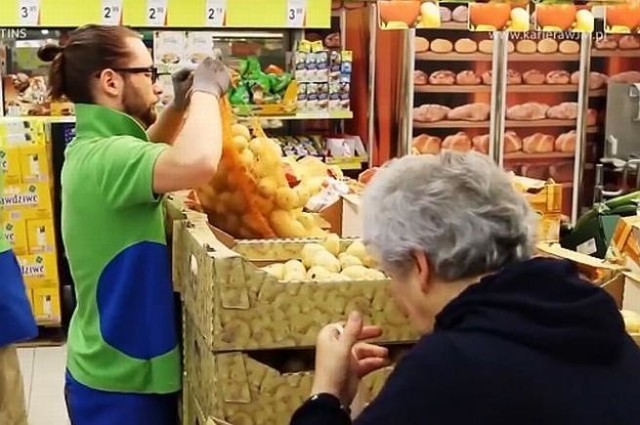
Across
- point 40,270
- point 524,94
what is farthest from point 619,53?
point 40,270

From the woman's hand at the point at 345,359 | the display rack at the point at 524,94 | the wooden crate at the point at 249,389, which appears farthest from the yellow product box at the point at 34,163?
the woman's hand at the point at 345,359

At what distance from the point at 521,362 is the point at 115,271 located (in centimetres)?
118

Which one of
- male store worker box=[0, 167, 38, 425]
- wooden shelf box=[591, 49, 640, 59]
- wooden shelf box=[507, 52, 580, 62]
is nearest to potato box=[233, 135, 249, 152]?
male store worker box=[0, 167, 38, 425]

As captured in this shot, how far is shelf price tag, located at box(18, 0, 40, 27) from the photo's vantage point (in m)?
5.87

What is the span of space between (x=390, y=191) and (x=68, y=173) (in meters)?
1.05

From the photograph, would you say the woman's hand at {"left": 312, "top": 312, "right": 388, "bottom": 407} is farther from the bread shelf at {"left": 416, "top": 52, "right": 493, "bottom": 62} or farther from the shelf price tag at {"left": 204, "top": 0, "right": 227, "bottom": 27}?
the bread shelf at {"left": 416, "top": 52, "right": 493, "bottom": 62}

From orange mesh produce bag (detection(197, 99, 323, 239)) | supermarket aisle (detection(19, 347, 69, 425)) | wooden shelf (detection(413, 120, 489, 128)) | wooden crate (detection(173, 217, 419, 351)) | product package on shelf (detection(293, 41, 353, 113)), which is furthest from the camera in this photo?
wooden shelf (detection(413, 120, 489, 128))

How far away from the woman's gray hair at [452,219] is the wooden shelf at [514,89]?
5.32 meters

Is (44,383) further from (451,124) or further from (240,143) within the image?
(451,124)

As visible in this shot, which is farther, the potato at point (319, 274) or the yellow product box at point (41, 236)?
the yellow product box at point (41, 236)

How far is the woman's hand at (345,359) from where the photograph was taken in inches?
68.7

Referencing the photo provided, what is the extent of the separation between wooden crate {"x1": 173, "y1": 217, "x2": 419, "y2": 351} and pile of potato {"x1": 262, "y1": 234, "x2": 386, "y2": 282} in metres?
0.04

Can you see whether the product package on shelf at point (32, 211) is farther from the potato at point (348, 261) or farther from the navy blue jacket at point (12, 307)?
the potato at point (348, 261)

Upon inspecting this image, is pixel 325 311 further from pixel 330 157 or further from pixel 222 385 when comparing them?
pixel 330 157
